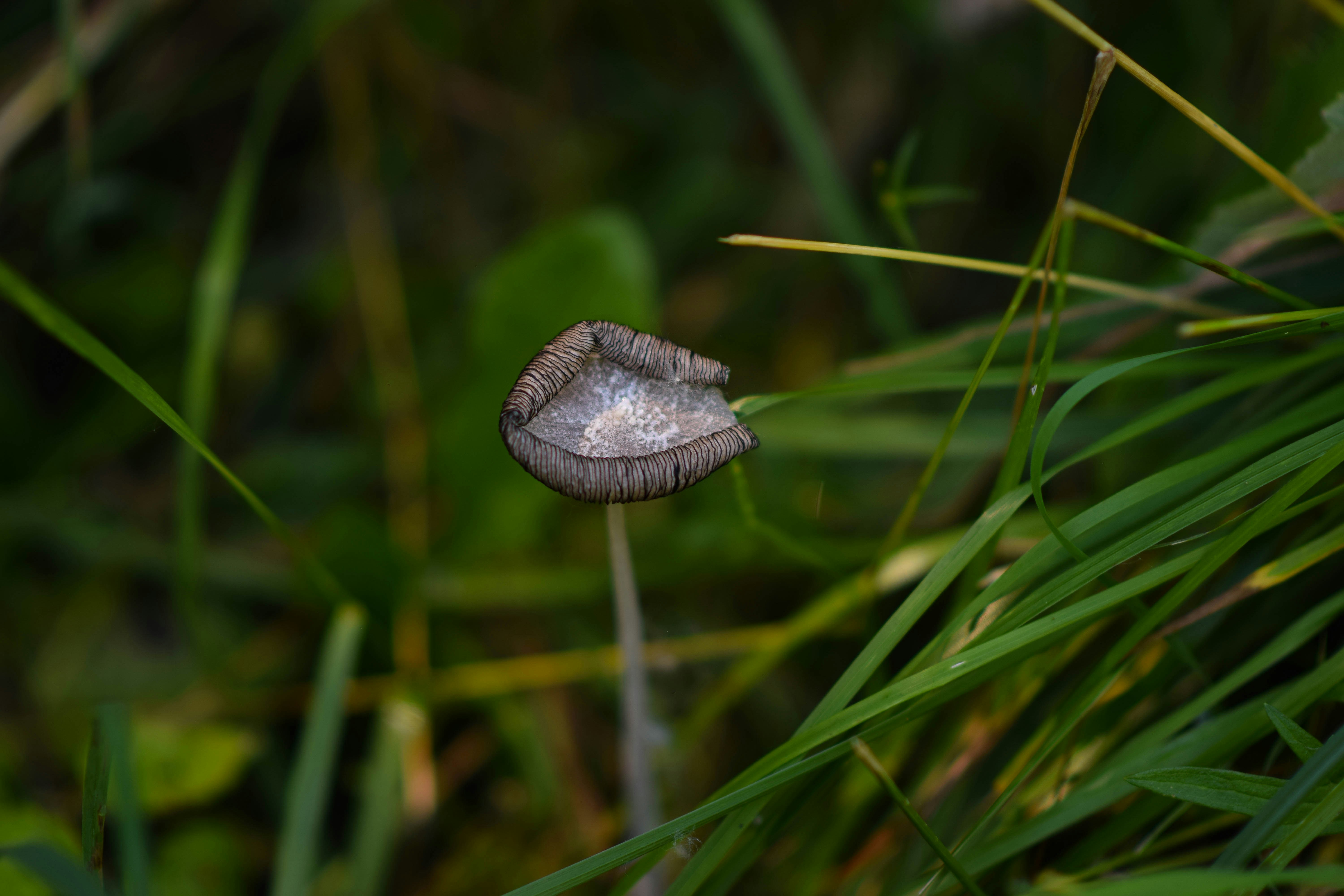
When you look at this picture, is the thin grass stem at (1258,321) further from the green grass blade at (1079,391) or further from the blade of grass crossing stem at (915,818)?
the blade of grass crossing stem at (915,818)

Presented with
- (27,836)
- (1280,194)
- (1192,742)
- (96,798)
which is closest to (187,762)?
(27,836)

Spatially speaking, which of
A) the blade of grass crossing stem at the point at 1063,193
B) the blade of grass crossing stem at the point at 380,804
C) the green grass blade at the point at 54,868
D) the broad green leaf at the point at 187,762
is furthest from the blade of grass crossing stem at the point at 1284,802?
the broad green leaf at the point at 187,762

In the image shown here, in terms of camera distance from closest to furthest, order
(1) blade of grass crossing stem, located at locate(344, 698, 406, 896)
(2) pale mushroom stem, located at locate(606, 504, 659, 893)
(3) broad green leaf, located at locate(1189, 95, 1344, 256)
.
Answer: (2) pale mushroom stem, located at locate(606, 504, 659, 893), (3) broad green leaf, located at locate(1189, 95, 1344, 256), (1) blade of grass crossing stem, located at locate(344, 698, 406, 896)

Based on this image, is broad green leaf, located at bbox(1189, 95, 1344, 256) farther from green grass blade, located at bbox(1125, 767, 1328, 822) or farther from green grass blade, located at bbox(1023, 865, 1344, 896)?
green grass blade, located at bbox(1023, 865, 1344, 896)

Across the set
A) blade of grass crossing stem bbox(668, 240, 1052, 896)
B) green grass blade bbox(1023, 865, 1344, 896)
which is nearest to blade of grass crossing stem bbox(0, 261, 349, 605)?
blade of grass crossing stem bbox(668, 240, 1052, 896)

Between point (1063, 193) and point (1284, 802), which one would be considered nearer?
point (1284, 802)

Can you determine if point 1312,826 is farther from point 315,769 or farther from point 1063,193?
point 315,769

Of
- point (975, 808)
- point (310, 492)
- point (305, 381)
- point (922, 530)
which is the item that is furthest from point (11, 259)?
point (975, 808)

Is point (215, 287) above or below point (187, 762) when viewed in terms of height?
above
